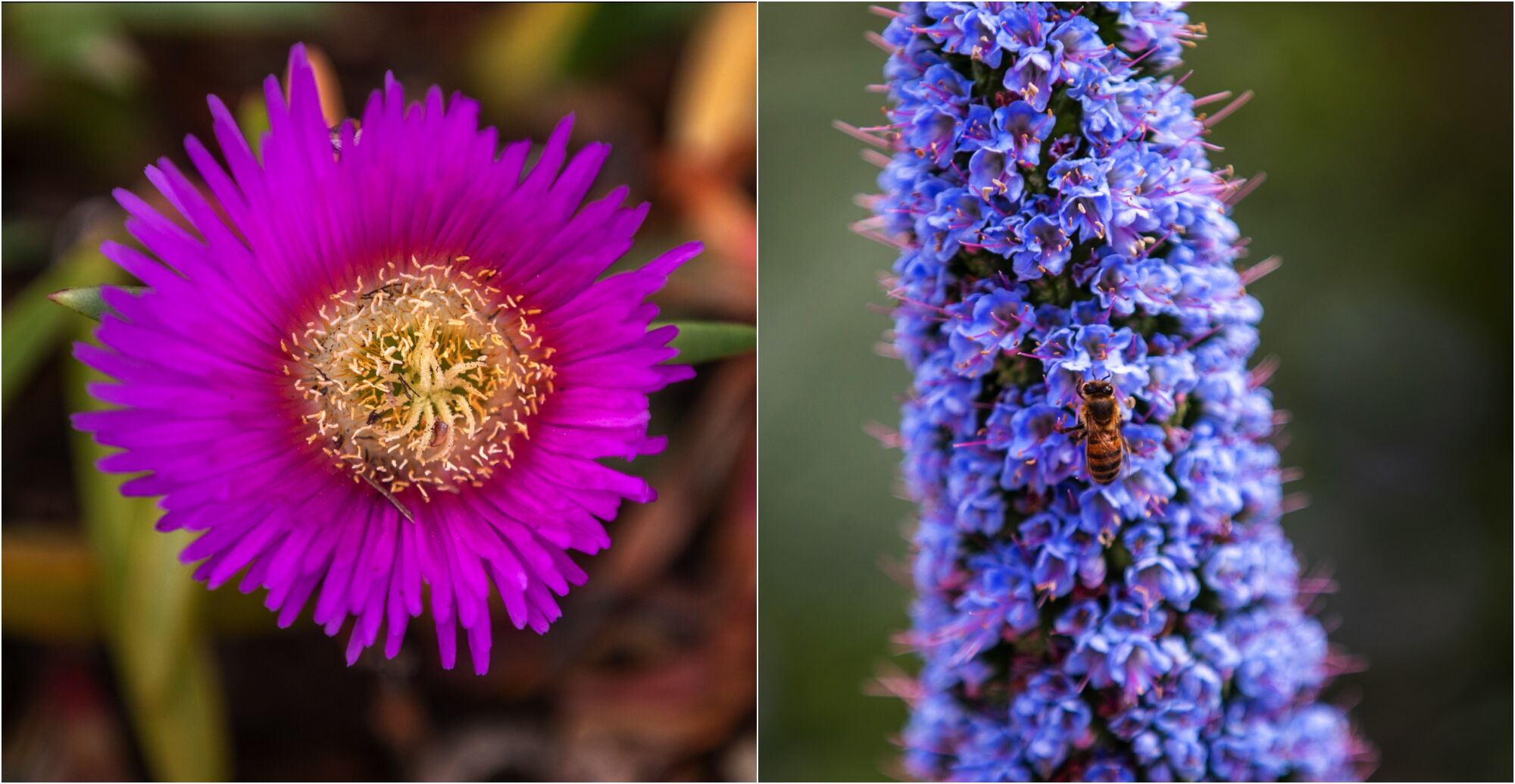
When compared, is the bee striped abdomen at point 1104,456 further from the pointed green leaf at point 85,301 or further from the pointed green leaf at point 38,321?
the pointed green leaf at point 38,321

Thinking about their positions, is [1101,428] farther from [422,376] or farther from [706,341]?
[422,376]

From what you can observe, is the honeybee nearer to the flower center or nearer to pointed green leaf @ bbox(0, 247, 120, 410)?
the flower center

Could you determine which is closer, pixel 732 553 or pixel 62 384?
pixel 62 384

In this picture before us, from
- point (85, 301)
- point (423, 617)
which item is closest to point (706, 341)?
point (85, 301)

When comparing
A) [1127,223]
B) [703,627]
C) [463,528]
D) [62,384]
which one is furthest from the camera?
[703,627]

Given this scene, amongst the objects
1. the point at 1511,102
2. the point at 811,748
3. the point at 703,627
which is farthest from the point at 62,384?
the point at 1511,102

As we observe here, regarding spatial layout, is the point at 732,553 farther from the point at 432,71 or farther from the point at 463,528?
the point at 432,71
